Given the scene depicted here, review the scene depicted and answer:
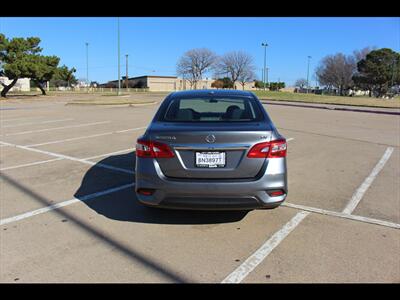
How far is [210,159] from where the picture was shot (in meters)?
3.68

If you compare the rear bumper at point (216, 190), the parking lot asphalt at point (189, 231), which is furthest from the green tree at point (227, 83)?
the rear bumper at point (216, 190)

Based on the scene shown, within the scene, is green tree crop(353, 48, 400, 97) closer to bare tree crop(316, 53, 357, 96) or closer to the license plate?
bare tree crop(316, 53, 357, 96)

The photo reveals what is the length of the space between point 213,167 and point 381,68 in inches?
3235

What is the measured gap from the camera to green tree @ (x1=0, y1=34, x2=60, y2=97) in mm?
40375

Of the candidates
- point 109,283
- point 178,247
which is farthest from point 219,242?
point 109,283

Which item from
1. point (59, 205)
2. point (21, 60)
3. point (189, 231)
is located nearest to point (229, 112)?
point (189, 231)

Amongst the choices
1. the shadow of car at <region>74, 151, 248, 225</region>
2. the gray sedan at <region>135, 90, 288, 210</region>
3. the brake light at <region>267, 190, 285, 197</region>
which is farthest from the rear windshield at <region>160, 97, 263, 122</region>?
the shadow of car at <region>74, 151, 248, 225</region>

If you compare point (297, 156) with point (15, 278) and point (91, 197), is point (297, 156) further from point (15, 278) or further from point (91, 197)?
point (15, 278)

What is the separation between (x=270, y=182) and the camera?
372cm

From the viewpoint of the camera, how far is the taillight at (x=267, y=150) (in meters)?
3.69

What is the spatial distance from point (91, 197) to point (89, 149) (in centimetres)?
400

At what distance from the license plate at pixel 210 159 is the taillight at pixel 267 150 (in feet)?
0.92

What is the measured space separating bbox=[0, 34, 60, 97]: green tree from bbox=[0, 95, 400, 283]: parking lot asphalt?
3826cm

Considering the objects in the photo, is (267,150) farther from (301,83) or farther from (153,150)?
(301,83)
